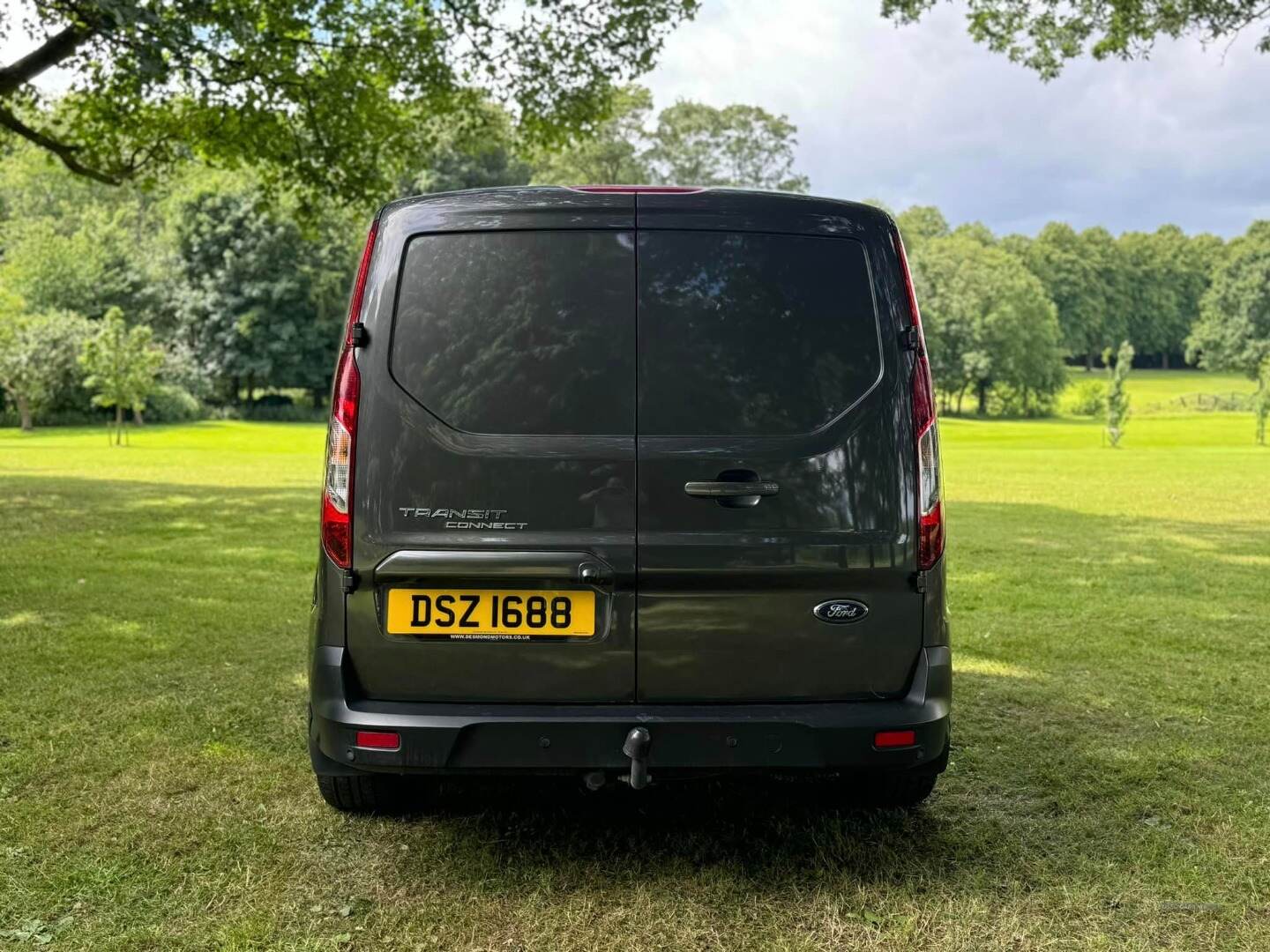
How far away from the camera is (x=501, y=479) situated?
3.22m

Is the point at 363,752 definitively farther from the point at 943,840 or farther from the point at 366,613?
the point at 943,840

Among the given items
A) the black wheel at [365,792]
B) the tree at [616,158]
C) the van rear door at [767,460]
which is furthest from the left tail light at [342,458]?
the tree at [616,158]

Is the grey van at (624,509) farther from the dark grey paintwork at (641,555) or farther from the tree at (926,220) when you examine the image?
the tree at (926,220)

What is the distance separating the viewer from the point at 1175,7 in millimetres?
15602

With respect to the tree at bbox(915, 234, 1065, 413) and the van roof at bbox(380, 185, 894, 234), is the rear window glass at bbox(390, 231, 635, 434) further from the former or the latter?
the tree at bbox(915, 234, 1065, 413)

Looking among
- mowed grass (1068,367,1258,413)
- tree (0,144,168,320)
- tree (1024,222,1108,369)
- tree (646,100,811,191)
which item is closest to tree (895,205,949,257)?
tree (1024,222,1108,369)

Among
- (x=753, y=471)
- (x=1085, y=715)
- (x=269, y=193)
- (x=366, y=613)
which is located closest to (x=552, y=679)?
(x=366, y=613)

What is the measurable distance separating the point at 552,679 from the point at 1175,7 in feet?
52.7

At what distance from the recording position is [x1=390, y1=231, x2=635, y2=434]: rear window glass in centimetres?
326

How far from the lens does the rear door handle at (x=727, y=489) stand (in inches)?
127

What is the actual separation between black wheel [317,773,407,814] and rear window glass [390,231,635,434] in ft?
4.53

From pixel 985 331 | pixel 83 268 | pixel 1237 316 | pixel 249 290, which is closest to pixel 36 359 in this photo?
pixel 83 268

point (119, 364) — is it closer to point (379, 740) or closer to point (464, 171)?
point (464, 171)

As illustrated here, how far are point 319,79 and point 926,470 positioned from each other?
12.8 metres
